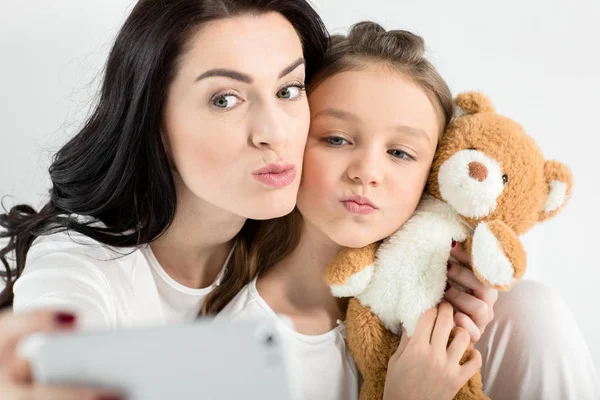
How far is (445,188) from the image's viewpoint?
4.48ft

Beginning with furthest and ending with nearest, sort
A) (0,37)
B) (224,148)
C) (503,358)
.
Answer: (0,37), (503,358), (224,148)

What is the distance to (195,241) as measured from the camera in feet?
5.03

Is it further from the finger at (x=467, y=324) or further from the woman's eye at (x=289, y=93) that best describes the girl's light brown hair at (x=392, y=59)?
the finger at (x=467, y=324)

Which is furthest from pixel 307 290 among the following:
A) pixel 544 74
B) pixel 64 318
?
pixel 544 74

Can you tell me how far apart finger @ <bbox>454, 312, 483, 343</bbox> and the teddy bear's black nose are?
0.88 feet

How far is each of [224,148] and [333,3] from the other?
46.6 inches

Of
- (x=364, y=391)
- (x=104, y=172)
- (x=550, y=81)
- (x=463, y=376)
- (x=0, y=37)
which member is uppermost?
(x=550, y=81)

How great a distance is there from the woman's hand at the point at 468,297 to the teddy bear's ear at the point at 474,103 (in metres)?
0.28

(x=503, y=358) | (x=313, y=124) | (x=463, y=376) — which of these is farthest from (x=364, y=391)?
(x=313, y=124)

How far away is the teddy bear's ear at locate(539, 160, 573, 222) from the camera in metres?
1.37

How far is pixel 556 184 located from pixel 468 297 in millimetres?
271

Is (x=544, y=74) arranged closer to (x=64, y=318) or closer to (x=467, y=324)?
(x=467, y=324)

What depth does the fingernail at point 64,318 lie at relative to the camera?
0.85m

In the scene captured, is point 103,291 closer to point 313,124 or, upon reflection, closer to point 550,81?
point 313,124
